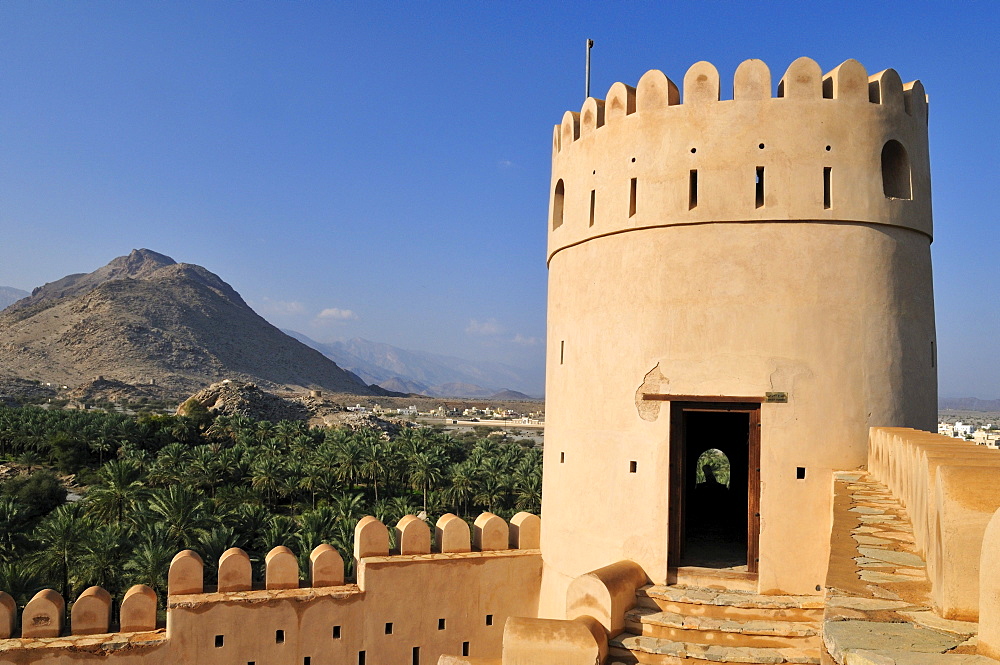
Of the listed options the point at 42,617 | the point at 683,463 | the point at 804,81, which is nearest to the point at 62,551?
the point at 42,617

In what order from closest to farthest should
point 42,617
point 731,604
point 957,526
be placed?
point 957,526, point 731,604, point 42,617

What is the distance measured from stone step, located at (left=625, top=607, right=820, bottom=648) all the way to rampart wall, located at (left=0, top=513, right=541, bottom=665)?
90.8 inches

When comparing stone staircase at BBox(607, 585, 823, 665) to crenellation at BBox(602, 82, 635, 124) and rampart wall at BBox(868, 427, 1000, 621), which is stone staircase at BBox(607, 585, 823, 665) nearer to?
rampart wall at BBox(868, 427, 1000, 621)

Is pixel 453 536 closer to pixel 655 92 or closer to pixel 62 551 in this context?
pixel 655 92

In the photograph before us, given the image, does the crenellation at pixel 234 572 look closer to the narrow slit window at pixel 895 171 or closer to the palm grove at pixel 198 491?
the narrow slit window at pixel 895 171

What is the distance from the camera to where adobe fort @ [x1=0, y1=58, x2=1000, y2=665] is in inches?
248

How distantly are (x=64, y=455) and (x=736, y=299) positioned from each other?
35.8 m

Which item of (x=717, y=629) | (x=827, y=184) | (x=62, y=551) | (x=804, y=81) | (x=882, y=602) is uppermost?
(x=804, y=81)

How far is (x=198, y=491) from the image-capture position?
27000 mm

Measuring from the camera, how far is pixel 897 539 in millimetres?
4441

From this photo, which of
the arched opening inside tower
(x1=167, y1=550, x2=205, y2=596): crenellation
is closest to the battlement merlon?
the arched opening inside tower

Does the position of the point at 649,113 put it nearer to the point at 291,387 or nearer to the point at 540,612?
the point at 540,612

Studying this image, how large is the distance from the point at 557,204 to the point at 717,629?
4.81m

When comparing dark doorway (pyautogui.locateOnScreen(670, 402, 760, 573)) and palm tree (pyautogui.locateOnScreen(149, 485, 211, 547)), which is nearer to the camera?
dark doorway (pyautogui.locateOnScreen(670, 402, 760, 573))
